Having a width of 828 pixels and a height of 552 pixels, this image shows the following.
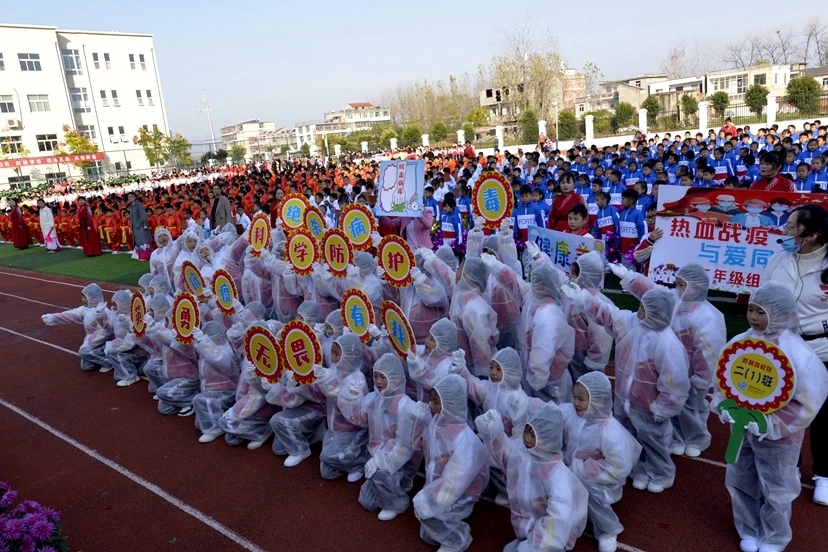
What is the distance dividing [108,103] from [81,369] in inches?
1953

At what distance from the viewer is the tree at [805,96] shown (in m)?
26.0

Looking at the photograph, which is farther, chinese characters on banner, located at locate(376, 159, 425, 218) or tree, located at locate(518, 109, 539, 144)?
tree, located at locate(518, 109, 539, 144)

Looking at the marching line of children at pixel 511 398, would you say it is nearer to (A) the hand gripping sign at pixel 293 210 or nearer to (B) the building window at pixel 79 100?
(A) the hand gripping sign at pixel 293 210

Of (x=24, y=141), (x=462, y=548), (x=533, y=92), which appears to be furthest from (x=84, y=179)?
(x=462, y=548)

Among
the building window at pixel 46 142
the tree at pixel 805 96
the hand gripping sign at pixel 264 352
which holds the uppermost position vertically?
the building window at pixel 46 142

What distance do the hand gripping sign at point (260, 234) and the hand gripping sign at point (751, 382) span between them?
5446 mm

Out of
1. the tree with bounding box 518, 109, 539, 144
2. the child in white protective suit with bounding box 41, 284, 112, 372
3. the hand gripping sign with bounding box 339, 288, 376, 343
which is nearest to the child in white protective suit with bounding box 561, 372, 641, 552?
the hand gripping sign with bounding box 339, 288, 376, 343

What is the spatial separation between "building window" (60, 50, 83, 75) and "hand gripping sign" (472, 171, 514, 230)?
52768 mm

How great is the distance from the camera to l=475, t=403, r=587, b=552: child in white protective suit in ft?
11.1

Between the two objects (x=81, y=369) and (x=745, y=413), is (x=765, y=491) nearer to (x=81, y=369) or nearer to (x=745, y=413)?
(x=745, y=413)

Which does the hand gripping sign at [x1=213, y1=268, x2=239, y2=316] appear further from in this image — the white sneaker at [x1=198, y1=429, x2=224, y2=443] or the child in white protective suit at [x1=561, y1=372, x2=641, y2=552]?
the child in white protective suit at [x1=561, y1=372, x2=641, y2=552]

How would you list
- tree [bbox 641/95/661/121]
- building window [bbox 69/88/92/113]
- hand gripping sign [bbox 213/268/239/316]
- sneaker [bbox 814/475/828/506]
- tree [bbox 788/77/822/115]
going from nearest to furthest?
1. sneaker [bbox 814/475/828/506]
2. hand gripping sign [bbox 213/268/239/316]
3. tree [bbox 788/77/822/115]
4. tree [bbox 641/95/661/121]
5. building window [bbox 69/88/92/113]

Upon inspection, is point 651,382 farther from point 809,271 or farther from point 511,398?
point 809,271

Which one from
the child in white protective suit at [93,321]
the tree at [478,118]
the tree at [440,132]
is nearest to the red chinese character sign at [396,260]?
the child in white protective suit at [93,321]
